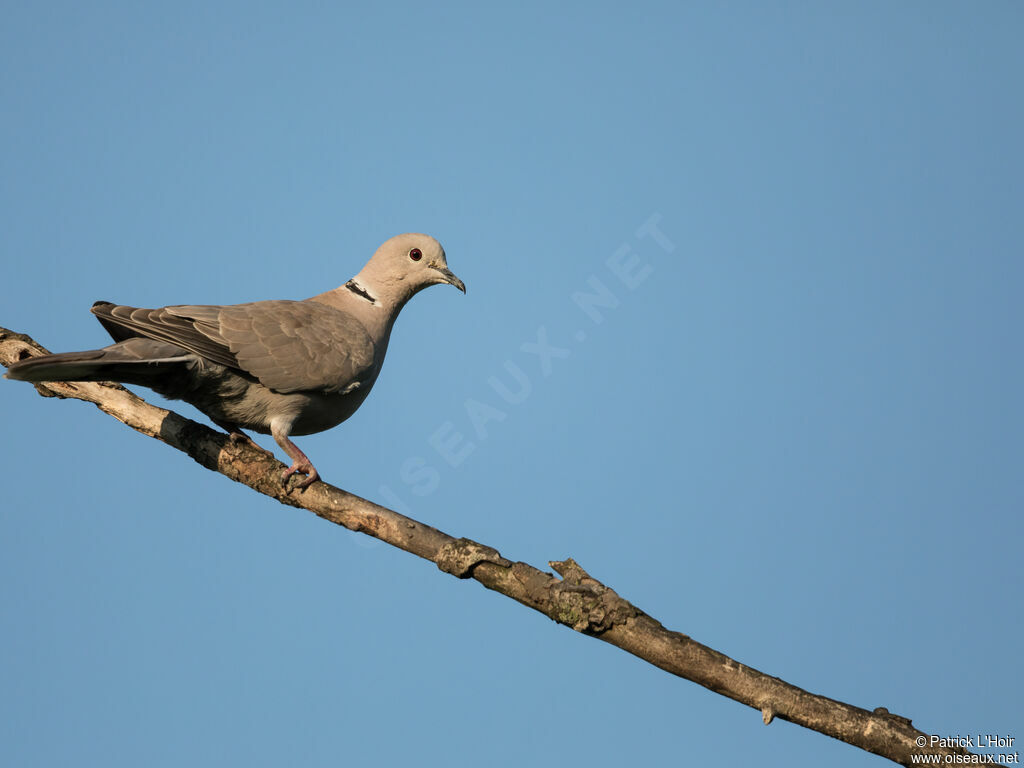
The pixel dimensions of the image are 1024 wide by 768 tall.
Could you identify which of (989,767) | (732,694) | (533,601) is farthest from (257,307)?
(989,767)

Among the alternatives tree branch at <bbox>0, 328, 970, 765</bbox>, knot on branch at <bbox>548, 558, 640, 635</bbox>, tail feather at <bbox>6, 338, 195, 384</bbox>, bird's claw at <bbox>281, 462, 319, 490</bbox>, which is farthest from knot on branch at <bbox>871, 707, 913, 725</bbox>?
tail feather at <bbox>6, 338, 195, 384</bbox>

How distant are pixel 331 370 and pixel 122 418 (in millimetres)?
1469

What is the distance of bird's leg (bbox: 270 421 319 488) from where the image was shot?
18.2ft

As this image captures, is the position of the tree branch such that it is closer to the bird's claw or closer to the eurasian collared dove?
the bird's claw

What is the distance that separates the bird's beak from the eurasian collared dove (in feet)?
2.60

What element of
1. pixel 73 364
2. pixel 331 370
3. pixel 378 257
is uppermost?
pixel 378 257

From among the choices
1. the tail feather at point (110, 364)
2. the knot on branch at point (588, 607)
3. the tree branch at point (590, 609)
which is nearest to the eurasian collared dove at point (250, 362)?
the tail feather at point (110, 364)

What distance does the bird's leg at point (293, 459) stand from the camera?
5.56 m

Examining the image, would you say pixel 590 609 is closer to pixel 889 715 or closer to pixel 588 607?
pixel 588 607

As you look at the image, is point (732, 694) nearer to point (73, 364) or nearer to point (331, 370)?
point (331, 370)

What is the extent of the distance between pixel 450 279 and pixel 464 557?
3.16 metres

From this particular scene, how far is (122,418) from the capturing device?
6.04 metres

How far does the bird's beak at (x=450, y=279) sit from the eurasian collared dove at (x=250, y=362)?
2.60ft

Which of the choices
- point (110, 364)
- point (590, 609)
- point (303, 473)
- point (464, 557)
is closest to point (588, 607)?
point (590, 609)
